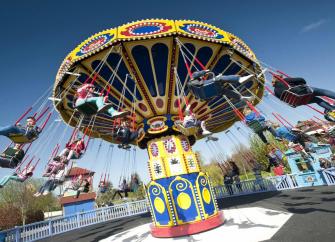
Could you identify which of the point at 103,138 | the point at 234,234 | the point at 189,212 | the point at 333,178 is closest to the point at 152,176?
the point at 189,212

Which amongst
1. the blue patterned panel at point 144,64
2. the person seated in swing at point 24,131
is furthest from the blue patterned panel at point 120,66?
the person seated in swing at point 24,131

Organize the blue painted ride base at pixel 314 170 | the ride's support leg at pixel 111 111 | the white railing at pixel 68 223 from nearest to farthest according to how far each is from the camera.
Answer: the ride's support leg at pixel 111 111
the white railing at pixel 68 223
the blue painted ride base at pixel 314 170

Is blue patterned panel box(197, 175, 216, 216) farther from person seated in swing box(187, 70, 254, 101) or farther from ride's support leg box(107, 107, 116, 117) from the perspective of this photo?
ride's support leg box(107, 107, 116, 117)

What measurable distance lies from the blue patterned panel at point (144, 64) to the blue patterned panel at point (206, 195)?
3931 mm

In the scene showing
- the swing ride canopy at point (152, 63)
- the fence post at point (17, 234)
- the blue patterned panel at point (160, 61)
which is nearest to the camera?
the swing ride canopy at point (152, 63)

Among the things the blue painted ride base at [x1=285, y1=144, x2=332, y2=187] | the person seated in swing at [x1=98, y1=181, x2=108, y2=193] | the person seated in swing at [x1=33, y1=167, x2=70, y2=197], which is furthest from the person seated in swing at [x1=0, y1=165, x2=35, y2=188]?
the blue painted ride base at [x1=285, y1=144, x2=332, y2=187]

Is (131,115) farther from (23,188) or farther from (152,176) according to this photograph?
(23,188)

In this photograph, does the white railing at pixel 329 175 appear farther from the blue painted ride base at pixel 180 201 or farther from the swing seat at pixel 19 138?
the swing seat at pixel 19 138

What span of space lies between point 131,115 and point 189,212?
4.57 m

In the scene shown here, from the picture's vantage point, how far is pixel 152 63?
26.6 ft

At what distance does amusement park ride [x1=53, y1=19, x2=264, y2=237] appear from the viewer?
24.3ft

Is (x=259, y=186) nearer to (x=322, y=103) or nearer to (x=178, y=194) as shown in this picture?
(x=178, y=194)

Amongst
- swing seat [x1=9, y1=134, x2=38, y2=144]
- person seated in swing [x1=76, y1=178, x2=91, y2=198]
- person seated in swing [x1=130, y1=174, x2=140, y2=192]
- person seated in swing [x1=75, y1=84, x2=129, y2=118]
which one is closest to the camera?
person seated in swing [x1=75, y1=84, x2=129, y2=118]

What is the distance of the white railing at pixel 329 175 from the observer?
14805 millimetres
